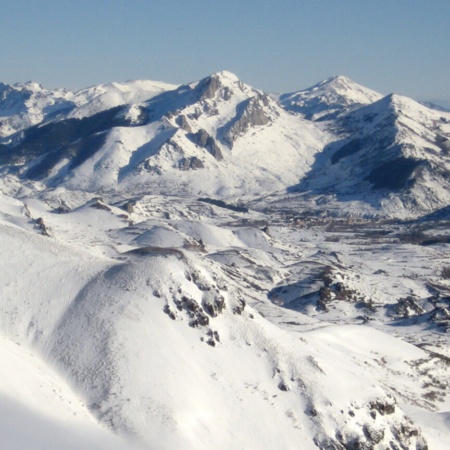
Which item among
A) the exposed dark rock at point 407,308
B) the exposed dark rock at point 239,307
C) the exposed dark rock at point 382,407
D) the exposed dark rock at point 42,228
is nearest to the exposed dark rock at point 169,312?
the exposed dark rock at point 239,307

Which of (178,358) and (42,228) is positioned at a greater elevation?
(42,228)

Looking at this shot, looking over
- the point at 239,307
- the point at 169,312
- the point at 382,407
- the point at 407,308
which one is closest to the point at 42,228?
the point at 407,308

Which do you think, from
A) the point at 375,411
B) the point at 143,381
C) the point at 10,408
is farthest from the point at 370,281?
the point at 10,408

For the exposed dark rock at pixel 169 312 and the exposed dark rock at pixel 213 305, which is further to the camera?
the exposed dark rock at pixel 213 305

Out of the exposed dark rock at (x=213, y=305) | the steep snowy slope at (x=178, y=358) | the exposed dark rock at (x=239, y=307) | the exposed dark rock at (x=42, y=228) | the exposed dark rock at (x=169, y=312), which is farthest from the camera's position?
the exposed dark rock at (x=42, y=228)

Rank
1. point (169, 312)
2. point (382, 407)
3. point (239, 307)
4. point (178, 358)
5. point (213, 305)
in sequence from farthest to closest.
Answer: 1. point (239, 307)
2. point (213, 305)
3. point (169, 312)
4. point (382, 407)
5. point (178, 358)

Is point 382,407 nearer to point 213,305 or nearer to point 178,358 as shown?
point 213,305

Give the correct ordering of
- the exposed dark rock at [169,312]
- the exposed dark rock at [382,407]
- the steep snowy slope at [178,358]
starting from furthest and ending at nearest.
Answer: the exposed dark rock at [169,312], the exposed dark rock at [382,407], the steep snowy slope at [178,358]

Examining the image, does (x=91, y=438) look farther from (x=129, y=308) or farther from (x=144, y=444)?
(x=129, y=308)

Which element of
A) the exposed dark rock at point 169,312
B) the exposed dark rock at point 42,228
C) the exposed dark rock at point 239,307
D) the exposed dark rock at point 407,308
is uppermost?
the exposed dark rock at point 42,228

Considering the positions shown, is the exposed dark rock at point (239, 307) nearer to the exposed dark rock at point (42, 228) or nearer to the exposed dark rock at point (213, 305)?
the exposed dark rock at point (213, 305)

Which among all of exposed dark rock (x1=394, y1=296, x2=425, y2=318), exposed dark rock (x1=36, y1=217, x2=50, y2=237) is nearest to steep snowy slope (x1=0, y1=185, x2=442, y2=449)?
exposed dark rock (x1=394, y1=296, x2=425, y2=318)

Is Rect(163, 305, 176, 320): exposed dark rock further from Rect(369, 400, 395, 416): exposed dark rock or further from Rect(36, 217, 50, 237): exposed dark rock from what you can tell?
Rect(36, 217, 50, 237): exposed dark rock

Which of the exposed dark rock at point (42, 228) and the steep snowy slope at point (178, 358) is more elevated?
the exposed dark rock at point (42, 228)
